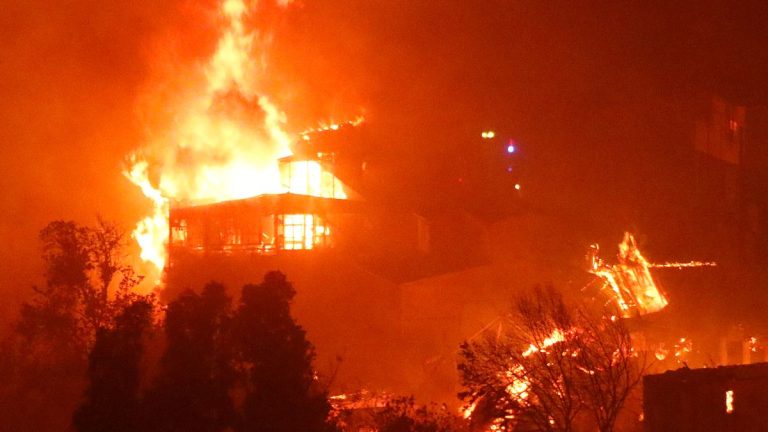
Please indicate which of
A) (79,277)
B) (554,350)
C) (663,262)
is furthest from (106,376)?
(663,262)

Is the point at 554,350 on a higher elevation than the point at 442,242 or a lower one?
lower

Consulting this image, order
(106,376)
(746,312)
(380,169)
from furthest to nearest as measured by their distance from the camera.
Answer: (380,169)
(746,312)
(106,376)

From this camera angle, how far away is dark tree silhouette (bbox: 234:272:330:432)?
10141 mm

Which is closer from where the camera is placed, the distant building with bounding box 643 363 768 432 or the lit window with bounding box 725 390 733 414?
the distant building with bounding box 643 363 768 432

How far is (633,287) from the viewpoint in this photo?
28547 millimetres

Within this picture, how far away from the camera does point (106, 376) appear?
33.0 feet

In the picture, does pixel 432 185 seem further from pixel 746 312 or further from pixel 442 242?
pixel 746 312

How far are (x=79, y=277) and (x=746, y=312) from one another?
964 inches

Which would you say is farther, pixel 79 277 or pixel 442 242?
pixel 442 242

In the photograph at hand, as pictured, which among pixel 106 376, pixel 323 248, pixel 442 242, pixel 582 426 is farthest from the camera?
pixel 442 242

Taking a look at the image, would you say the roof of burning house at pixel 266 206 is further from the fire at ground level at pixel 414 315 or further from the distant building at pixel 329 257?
the fire at ground level at pixel 414 315

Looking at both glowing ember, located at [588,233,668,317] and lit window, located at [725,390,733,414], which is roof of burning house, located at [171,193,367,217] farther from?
lit window, located at [725,390,733,414]

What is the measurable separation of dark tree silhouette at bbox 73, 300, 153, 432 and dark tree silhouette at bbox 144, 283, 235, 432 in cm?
25

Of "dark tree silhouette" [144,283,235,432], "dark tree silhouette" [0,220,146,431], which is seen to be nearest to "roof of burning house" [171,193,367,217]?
"dark tree silhouette" [0,220,146,431]
